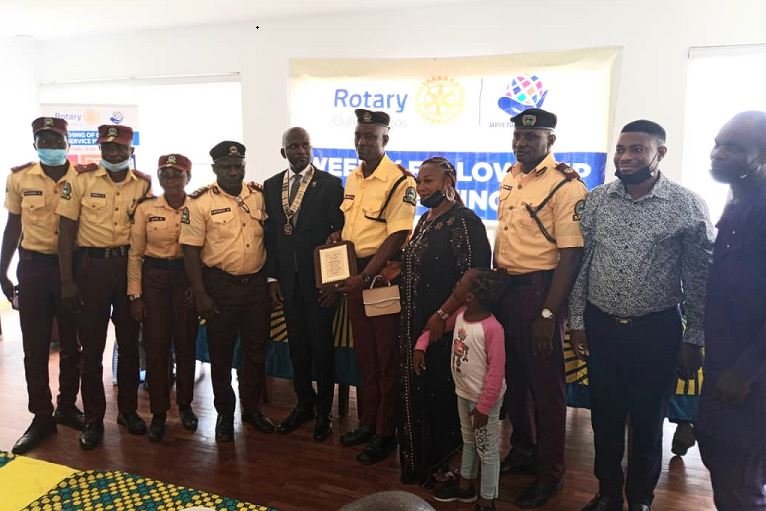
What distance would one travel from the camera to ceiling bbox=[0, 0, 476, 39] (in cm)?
496

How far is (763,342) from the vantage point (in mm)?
1727

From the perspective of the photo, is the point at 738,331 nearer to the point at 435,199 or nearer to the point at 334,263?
the point at 435,199

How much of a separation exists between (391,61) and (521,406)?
3.50m

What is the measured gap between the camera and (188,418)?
11.4 feet

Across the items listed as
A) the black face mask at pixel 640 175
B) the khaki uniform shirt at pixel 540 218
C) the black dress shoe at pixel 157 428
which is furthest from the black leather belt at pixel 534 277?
the black dress shoe at pixel 157 428

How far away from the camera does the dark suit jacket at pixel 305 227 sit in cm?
313

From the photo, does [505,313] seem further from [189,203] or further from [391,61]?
[391,61]

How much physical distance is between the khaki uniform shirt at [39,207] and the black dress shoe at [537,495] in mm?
2861

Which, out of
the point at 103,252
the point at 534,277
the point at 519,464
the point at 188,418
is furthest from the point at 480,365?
the point at 103,252

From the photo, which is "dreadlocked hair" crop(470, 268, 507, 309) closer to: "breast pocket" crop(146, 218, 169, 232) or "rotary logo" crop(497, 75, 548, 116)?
"breast pocket" crop(146, 218, 169, 232)

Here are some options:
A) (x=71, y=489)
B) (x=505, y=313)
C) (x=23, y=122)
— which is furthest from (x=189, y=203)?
(x=23, y=122)

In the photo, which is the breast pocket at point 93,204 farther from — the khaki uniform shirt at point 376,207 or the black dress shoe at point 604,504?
the black dress shoe at point 604,504

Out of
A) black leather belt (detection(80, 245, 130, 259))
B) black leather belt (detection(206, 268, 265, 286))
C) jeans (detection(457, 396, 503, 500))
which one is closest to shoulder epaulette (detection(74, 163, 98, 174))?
black leather belt (detection(80, 245, 130, 259))

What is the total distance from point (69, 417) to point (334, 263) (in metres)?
2.02
